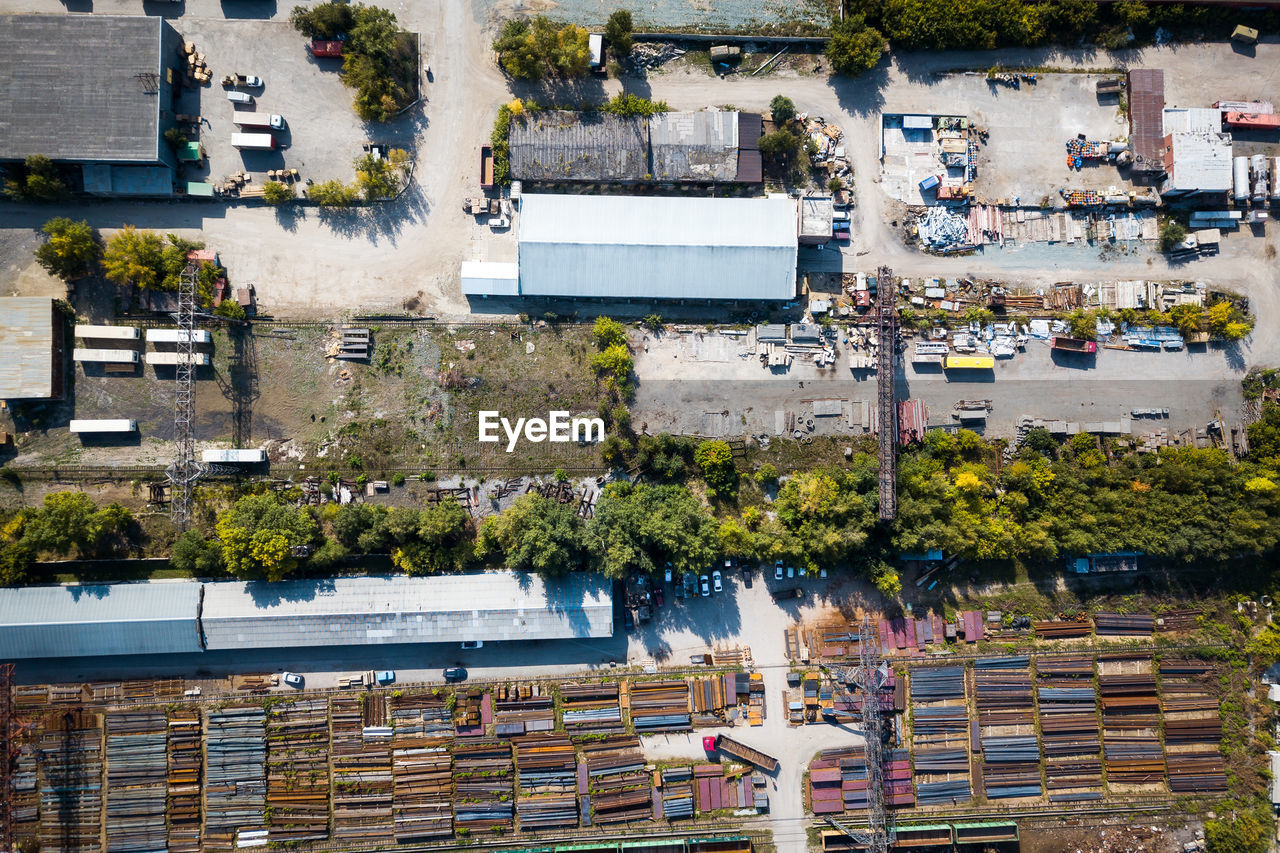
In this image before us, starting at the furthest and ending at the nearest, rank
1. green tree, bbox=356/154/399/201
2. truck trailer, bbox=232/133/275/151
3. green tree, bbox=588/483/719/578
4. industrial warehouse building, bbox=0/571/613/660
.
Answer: green tree, bbox=356/154/399/201, truck trailer, bbox=232/133/275/151, industrial warehouse building, bbox=0/571/613/660, green tree, bbox=588/483/719/578

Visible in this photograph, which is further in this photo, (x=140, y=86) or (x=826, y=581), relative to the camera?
(x=826, y=581)

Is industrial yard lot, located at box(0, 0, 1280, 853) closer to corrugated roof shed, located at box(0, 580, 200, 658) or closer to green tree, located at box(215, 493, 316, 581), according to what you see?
corrugated roof shed, located at box(0, 580, 200, 658)

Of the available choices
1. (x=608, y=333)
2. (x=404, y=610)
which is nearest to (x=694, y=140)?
(x=608, y=333)

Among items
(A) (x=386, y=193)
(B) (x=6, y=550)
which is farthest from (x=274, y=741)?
(A) (x=386, y=193)

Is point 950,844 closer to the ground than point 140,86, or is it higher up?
closer to the ground

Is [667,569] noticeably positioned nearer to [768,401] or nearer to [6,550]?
[768,401]

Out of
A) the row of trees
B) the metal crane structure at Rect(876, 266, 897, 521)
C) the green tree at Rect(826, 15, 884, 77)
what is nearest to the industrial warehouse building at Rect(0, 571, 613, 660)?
the metal crane structure at Rect(876, 266, 897, 521)
